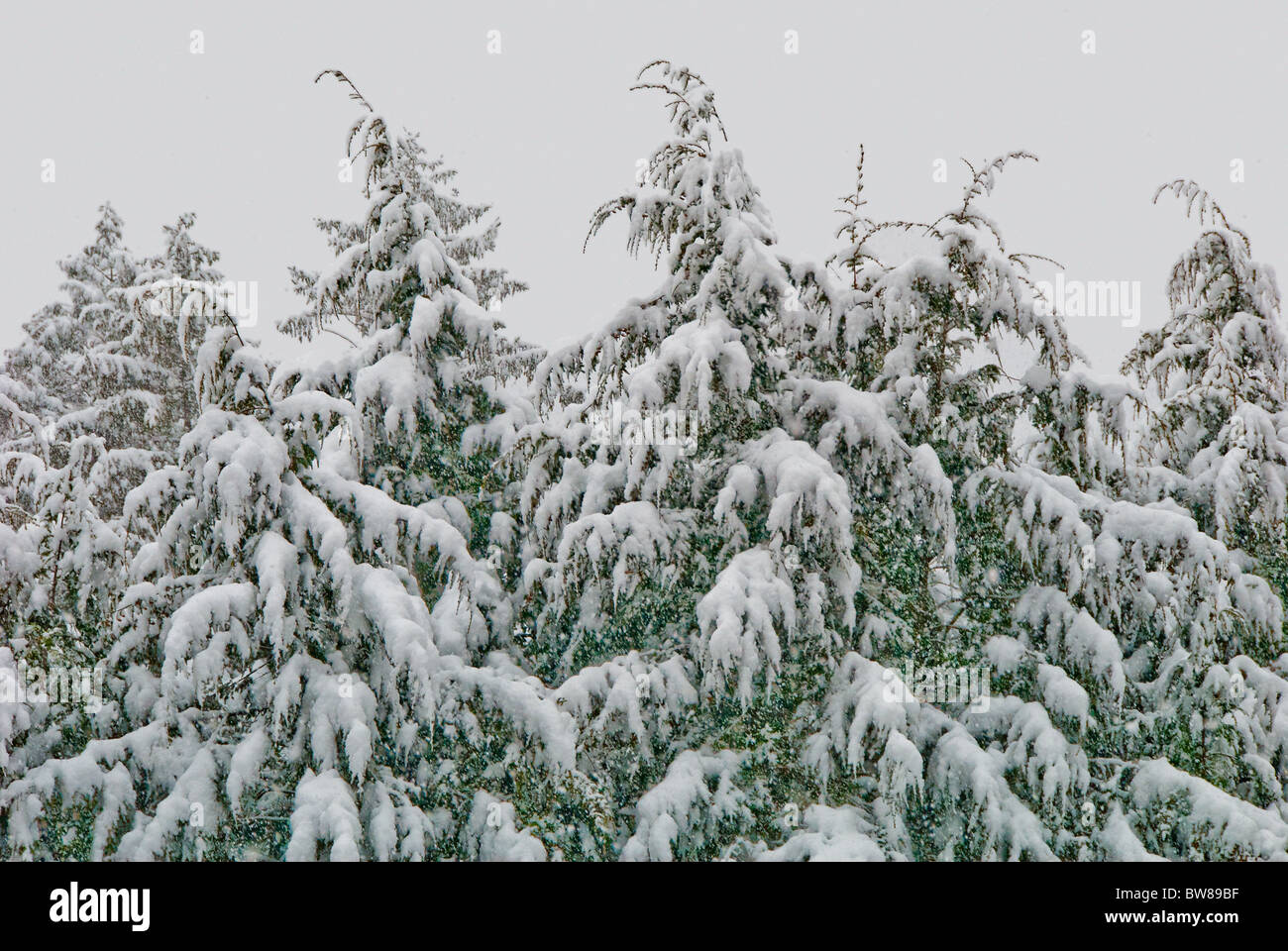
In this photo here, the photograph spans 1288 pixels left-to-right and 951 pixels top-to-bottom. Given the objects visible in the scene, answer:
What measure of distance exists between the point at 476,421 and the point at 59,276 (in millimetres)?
14516

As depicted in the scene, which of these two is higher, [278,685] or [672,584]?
[672,584]

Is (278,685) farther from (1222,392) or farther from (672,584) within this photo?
(1222,392)

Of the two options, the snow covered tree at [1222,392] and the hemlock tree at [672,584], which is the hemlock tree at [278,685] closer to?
Answer: the hemlock tree at [672,584]

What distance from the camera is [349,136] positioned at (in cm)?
775

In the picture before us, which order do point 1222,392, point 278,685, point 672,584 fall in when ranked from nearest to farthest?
point 278,685 < point 672,584 < point 1222,392

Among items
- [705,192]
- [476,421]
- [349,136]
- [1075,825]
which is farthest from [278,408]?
[1075,825]

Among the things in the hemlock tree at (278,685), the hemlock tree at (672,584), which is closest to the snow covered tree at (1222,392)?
the hemlock tree at (672,584)

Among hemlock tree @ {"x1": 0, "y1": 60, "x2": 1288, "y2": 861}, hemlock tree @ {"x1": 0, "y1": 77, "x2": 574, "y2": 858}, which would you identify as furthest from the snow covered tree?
hemlock tree @ {"x1": 0, "y1": 77, "x2": 574, "y2": 858}

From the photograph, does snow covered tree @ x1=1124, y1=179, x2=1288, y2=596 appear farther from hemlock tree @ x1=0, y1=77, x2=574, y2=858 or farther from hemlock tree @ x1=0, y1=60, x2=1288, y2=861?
hemlock tree @ x1=0, y1=77, x2=574, y2=858

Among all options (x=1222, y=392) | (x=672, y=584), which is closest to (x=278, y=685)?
(x=672, y=584)

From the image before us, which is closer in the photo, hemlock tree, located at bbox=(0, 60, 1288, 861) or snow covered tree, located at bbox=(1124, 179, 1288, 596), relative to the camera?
hemlock tree, located at bbox=(0, 60, 1288, 861)

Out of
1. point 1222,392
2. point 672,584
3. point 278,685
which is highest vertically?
point 1222,392

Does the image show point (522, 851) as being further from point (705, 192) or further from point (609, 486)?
point (705, 192)

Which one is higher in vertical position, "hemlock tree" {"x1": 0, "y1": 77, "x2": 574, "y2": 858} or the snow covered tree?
the snow covered tree
